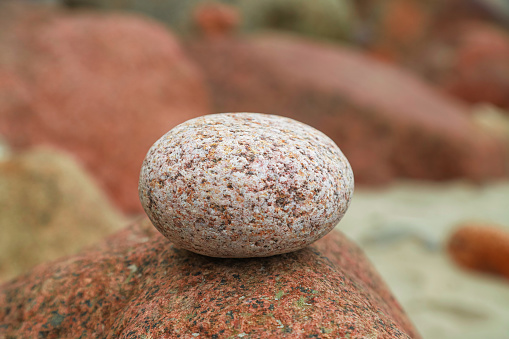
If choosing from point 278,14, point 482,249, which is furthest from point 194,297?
point 278,14

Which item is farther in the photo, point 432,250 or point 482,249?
point 432,250

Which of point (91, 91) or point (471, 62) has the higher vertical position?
point (471, 62)

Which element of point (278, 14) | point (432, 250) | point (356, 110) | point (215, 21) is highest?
point (278, 14)

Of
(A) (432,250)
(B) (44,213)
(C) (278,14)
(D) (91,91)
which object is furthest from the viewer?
(C) (278,14)

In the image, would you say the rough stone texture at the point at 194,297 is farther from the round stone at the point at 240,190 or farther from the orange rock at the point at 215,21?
the orange rock at the point at 215,21

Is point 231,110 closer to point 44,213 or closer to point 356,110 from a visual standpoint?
point 356,110

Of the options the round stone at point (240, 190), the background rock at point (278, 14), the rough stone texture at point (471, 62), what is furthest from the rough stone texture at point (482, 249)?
the rough stone texture at point (471, 62)
